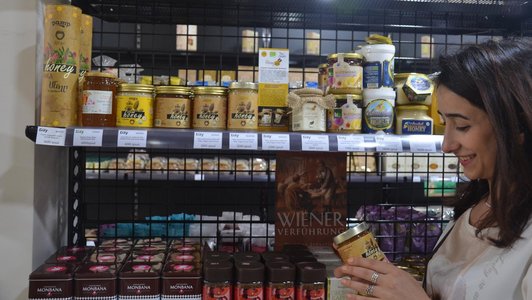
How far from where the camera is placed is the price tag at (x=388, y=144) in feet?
4.85

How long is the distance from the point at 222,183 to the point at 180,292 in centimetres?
220

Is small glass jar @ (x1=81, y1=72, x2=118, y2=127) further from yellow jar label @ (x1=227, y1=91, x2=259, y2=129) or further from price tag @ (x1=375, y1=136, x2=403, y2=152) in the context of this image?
price tag @ (x1=375, y1=136, x2=403, y2=152)

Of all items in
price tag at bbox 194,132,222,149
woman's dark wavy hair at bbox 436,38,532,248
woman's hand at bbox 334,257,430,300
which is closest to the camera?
woman's dark wavy hair at bbox 436,38,532,248

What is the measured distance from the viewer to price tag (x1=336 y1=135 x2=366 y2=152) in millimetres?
1454

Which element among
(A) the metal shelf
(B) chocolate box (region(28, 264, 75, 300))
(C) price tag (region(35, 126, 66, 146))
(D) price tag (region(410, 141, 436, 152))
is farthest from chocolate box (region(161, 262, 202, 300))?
(D) price tag (region(410, 141, 436, 152))

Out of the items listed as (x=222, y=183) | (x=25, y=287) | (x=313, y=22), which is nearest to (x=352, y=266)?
(x=25, y=287)

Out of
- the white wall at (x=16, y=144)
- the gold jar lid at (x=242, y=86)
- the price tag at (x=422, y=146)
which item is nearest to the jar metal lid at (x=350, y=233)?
the price tag at (x=422, y=146)

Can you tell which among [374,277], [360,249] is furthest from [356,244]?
[374,277]

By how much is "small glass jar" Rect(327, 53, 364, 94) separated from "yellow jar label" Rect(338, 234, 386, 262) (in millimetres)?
511

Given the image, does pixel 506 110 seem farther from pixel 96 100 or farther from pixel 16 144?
pixel 16 144

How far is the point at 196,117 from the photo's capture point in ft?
5.06

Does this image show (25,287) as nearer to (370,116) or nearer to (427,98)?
(370,116)

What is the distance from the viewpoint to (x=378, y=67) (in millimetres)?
1603

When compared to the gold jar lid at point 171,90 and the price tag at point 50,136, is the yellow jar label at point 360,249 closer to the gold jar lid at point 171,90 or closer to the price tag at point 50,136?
the gold jar lid at point 171,90
